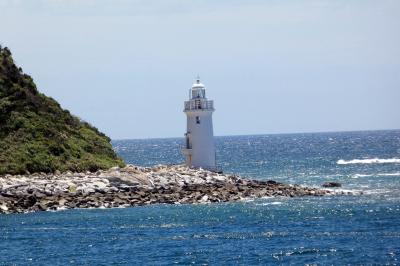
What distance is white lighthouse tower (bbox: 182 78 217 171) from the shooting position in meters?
58.8

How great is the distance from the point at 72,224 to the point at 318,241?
10946 millimetres

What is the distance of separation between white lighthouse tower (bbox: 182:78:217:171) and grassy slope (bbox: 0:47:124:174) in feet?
15.1

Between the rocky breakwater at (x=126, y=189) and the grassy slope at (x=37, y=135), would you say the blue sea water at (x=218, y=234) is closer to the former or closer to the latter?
the rocky breakwater at (x=126, y=189)

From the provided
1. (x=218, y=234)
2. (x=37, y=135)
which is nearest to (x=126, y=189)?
(x=37, y=135)

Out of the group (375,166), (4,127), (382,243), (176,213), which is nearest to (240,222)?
(176,213)

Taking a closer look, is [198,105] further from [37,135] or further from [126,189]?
[126,189]

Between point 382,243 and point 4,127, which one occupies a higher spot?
point 4,127

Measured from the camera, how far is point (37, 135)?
5638 centimetres

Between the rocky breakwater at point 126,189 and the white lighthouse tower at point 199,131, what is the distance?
2642mm

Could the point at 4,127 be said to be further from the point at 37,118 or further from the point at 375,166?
the point at 375,166

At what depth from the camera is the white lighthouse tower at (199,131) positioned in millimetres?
58750

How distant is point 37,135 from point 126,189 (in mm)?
Answer: 8821

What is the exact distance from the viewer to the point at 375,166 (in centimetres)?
8581

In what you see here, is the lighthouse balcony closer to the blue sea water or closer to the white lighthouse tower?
the white lighthouse tower
